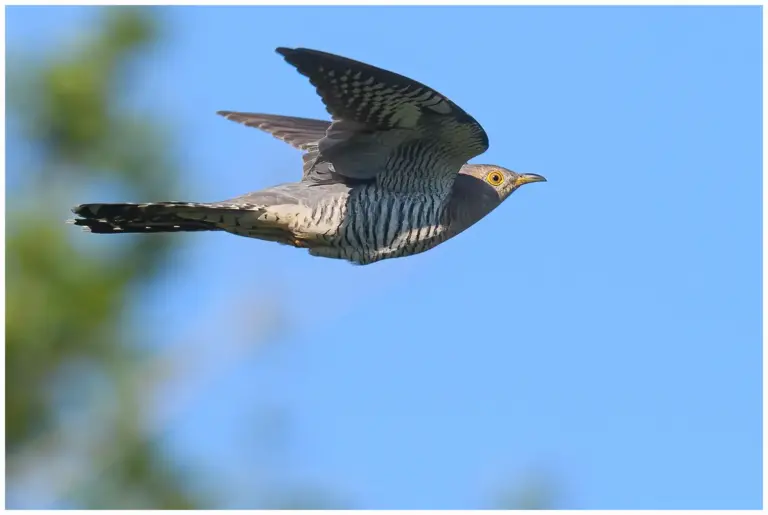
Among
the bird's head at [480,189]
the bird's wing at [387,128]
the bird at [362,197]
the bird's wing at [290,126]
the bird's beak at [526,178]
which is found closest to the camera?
the bird's wing at [387,128]

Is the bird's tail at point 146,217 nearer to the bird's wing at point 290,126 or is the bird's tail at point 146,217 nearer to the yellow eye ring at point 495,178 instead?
the bird's wing at point 290,126

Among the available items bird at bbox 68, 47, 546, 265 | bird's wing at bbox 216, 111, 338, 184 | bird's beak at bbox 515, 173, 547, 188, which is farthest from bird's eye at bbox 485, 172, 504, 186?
bird's wing at bbox 216, 111, 338, 184

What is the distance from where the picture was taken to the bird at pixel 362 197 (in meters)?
5.46

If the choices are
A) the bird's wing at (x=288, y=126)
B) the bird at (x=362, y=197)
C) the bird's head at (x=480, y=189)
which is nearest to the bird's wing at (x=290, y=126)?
the bird's wing at (x=288, y=126)

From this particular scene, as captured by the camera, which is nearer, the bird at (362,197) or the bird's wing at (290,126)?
the bird at (362,197)

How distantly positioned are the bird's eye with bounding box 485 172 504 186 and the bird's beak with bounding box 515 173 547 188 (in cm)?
11

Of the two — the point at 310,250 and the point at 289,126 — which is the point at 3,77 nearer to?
the point at 289,126

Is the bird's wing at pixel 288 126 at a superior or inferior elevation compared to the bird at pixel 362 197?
superior

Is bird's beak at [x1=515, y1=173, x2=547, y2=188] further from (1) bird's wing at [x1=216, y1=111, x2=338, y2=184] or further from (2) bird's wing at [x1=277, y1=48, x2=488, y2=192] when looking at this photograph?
(1) bird's wing at [x1=216, y1=111, x2=338, y2=184]

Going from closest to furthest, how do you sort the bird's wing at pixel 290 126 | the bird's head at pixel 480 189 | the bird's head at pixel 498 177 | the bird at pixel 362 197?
1. the bird at pixel 362 197
2. the bird's head at pixel 480 189
3. the bird's head at pixel 498 177
4. the bird's wing at pixel 290 126

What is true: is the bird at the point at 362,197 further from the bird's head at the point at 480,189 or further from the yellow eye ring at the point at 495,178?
the yellow eye ring at the point at 495,178

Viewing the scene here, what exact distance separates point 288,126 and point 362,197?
115 cm

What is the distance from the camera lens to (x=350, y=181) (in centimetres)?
581

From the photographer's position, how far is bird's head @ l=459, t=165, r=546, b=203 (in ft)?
20.6
